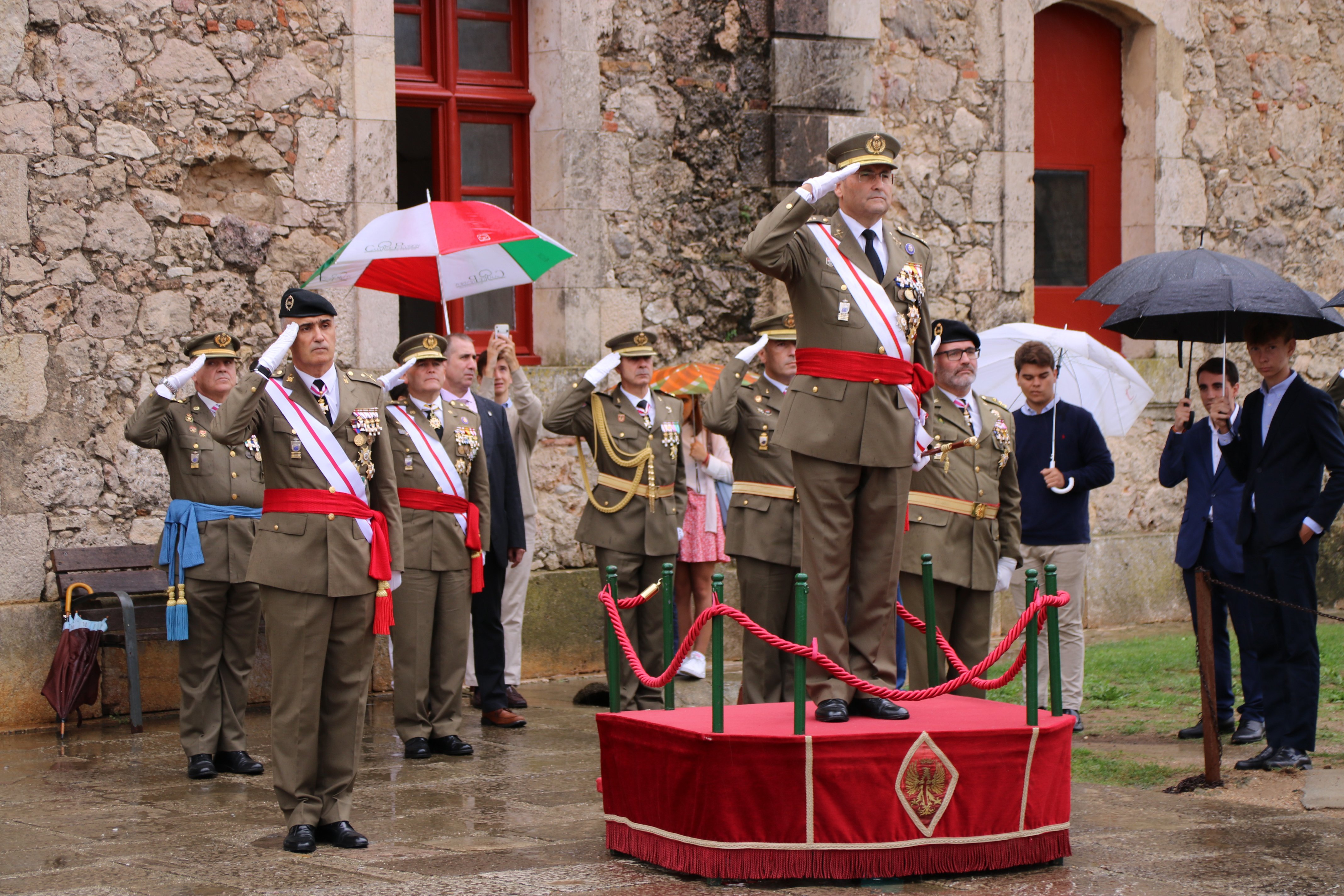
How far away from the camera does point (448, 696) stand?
24.5 ft

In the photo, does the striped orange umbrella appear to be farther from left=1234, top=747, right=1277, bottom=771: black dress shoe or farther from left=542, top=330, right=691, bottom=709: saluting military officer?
left=1234, top=747, right=1277, bottom=771: black dress shoe

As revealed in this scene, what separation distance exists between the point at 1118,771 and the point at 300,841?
341 centimetres

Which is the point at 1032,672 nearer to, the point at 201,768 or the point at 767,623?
the point at 767,623

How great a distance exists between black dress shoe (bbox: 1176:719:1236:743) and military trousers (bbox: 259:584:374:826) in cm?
390

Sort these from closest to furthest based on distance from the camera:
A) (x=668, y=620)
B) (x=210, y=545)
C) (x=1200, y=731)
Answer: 1. (x=668, y=620)
2. (x=210, y=545)
3. (x=1200, y=731)

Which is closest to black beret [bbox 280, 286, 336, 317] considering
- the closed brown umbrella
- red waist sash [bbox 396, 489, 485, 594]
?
red waist sash [bbox 396, 489, 485, 594]

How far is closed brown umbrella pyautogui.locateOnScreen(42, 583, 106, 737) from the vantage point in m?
7.68

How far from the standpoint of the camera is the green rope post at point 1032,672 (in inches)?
190

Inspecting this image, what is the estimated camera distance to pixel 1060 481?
25.3 feet

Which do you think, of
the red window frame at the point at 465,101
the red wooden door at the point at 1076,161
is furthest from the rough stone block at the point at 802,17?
the red wooden door at the point at 1076,161

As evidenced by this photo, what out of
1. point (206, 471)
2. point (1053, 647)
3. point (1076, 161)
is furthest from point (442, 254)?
point (1076, 161)

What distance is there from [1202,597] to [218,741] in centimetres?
418

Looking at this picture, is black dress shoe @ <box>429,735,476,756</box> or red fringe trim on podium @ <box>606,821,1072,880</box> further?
black dress shoe @ <box>429,735,476,756</box>

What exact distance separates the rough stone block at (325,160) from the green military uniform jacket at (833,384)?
4544 millimetres
